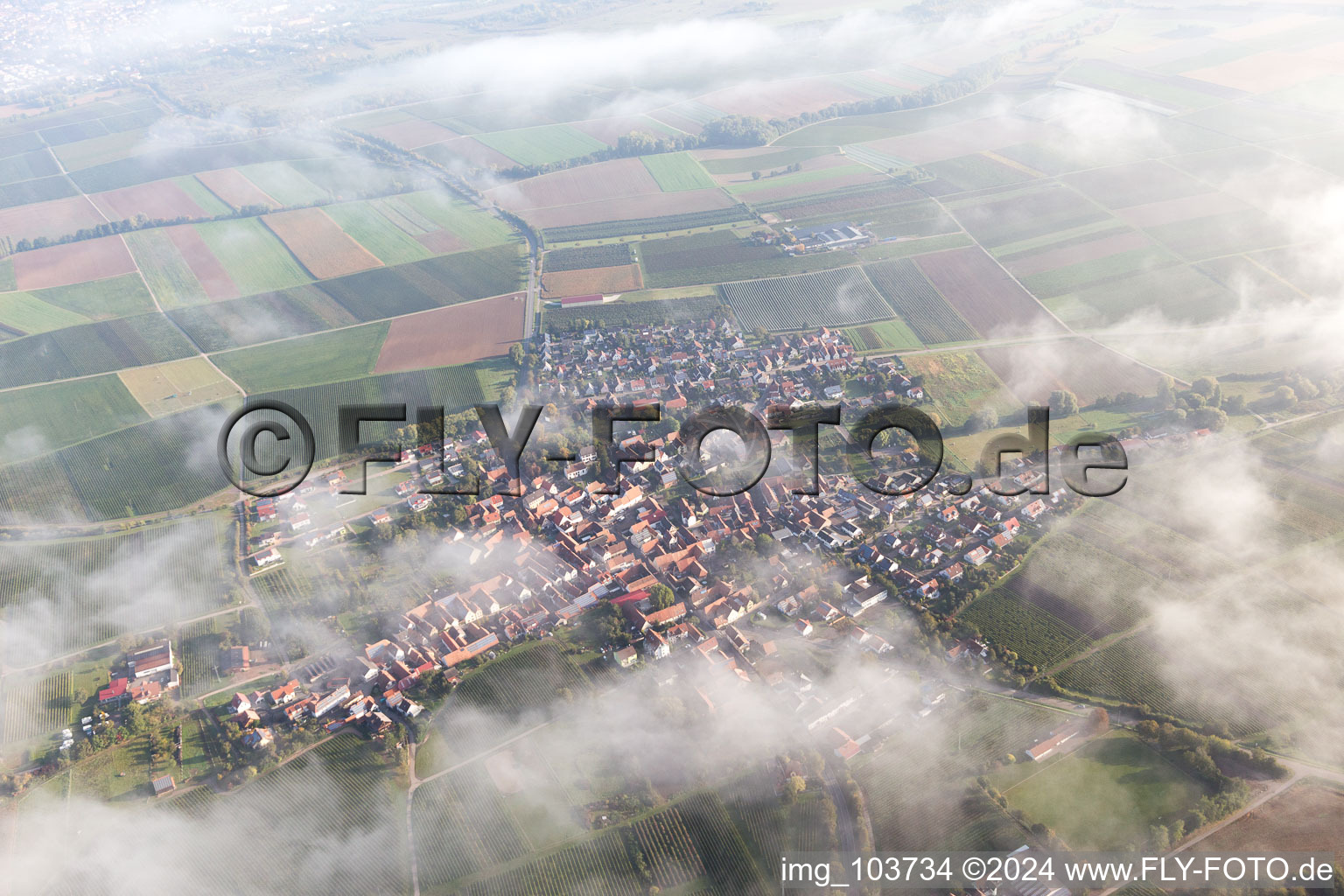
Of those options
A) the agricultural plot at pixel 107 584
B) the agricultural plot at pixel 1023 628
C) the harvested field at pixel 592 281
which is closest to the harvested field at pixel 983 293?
the harvested field at pixel 592 281

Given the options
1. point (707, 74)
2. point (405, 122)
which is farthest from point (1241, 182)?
point (405, 122)

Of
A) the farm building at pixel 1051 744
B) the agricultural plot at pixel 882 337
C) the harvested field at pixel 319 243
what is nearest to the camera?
the farm building at pixel 1051 744

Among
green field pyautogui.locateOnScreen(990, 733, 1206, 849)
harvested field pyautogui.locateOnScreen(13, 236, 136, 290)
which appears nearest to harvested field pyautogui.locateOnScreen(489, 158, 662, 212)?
harvested field pyautogui.locateOnScreen(13, 236, 136, 290)

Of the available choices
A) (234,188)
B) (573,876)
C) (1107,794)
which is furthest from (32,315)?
(1107,794)

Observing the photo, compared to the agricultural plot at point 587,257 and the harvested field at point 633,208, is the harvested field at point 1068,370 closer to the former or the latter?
the agricultural plot at point 587,257

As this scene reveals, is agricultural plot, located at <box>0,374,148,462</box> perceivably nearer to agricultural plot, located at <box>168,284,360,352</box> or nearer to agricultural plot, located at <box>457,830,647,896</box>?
agricultural plot, located at <box>168,284,360,352</box>
